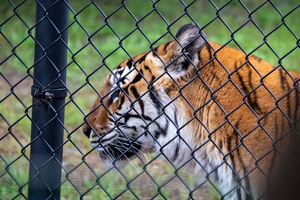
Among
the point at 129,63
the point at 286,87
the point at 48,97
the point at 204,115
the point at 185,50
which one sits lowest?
the point at 286,87

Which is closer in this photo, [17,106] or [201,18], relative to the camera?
[17,106]

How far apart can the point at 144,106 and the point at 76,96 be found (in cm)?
297

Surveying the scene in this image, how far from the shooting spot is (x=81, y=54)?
290 inches

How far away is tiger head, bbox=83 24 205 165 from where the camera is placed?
128 inches

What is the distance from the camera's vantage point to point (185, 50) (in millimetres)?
3209

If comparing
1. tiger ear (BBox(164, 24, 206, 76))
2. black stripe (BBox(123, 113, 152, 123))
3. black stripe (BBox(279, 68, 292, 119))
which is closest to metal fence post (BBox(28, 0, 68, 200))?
black stripe (BBox(123, 113, 152, 123))

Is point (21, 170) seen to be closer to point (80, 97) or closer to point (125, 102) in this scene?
point (125, 102)

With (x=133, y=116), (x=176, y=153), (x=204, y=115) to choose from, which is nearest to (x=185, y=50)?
(x=204, y=115)

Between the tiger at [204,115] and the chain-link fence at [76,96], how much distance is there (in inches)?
3.4

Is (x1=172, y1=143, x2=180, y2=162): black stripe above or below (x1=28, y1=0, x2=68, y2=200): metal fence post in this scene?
below

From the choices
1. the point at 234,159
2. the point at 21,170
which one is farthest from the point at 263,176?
the point at 21,170

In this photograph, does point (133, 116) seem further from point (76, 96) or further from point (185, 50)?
point (76, 96)

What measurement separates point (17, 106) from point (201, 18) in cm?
393

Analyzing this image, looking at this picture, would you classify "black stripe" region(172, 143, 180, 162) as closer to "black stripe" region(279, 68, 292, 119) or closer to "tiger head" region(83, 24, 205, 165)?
"tiger head" region(83, 24, 205, 165)
